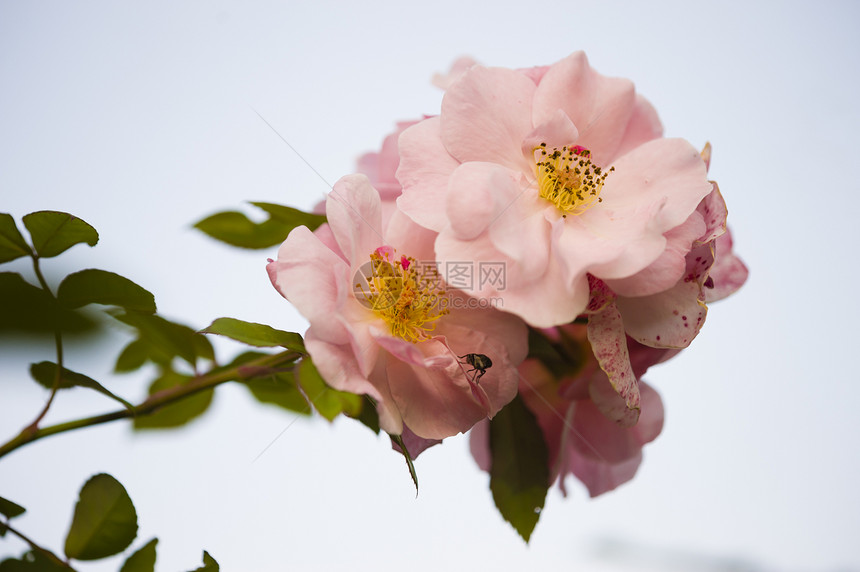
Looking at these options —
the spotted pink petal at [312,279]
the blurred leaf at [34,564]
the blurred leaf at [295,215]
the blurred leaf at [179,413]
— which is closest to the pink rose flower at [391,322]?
the spotted pink petal at [312,279]

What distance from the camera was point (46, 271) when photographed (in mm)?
446

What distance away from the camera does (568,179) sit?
0.47 metres

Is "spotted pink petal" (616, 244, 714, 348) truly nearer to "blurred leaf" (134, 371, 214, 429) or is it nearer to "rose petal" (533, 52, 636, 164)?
"rose petal" (533, 52, 636, 164)

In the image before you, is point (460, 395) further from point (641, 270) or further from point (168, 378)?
point (168, 378)

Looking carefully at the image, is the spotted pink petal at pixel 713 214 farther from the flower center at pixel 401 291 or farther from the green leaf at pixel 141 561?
the green leaf at pixel 141 561

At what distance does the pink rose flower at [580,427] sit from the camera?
0.56 meters

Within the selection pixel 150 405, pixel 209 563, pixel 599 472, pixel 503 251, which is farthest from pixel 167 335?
pixel 599 472

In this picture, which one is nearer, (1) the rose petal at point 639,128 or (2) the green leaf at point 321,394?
(2) the green leaf at point 321,394

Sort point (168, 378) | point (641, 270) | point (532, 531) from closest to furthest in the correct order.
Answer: point (641, 270) → point (532, 531) → point (168, 378)

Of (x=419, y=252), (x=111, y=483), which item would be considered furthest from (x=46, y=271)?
(x=419, y=252)

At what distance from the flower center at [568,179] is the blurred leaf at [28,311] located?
304mm

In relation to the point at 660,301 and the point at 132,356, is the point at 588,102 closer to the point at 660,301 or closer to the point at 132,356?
the point at 660,301

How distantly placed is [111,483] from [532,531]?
0.32 m

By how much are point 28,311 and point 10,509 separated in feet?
0.57
